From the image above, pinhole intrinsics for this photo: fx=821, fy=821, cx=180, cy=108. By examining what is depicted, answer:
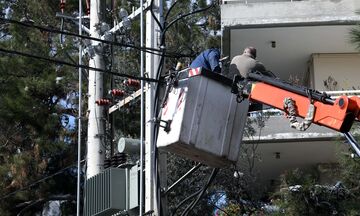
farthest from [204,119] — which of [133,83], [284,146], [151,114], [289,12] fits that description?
[289,12]

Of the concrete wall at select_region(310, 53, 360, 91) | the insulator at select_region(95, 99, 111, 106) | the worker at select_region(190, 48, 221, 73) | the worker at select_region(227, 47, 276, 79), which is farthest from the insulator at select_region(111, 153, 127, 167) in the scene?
the concrete wall at select_region(310, 53, 360, 91)

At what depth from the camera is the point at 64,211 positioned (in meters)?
24.1

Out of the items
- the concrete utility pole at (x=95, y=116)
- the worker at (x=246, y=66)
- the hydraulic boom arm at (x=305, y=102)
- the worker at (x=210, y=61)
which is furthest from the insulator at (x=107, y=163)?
the hydraulic boom arm at (x=305, y=102)

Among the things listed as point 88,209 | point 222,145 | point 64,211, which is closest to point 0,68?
point 64,211

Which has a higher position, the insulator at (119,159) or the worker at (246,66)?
the worker at (246,66)

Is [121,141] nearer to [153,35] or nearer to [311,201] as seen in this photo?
[153,35]

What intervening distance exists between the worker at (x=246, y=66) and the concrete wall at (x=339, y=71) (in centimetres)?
1004

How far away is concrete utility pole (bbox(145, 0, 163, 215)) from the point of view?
11242mm

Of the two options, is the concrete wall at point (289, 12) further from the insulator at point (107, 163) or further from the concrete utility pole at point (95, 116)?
the insulator at point (107, 163)

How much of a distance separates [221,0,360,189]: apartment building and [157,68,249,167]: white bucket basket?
803 cm

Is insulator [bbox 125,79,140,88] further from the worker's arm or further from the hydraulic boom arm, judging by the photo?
the hydraulic boom arm

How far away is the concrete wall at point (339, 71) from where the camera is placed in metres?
20.9

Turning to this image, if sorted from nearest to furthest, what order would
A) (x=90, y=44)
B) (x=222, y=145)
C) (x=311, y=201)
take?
(x=222, y=145) < (x=90, y=44) < (x=311, y=201)

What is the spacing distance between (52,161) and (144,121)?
1206 cm
